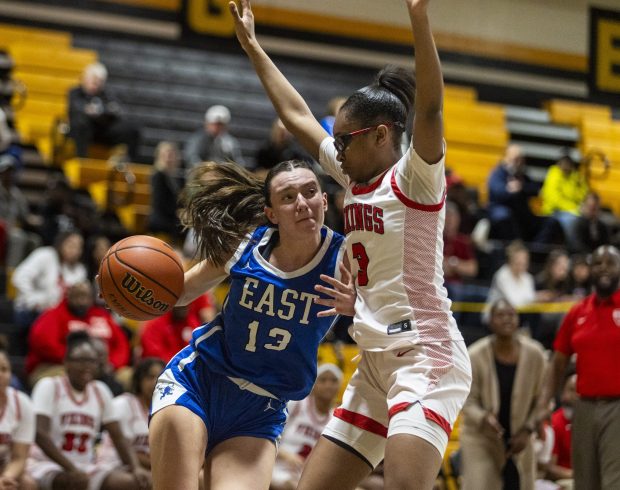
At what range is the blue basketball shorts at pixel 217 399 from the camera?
414cm

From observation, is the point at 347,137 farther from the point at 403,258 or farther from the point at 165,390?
the point at 165,390

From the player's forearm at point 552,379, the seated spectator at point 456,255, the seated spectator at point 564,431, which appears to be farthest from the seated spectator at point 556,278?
the player's forearm at point 552,379

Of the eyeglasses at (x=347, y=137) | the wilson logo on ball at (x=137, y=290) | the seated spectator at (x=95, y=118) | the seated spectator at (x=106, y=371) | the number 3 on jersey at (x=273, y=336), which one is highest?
the seated spectator at (x=95, y=118)

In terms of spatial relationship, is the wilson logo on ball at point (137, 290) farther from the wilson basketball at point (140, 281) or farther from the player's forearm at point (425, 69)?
the player's forearm at point (425, 69)

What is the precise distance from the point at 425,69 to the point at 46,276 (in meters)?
5.96

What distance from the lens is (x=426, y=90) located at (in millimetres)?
3479

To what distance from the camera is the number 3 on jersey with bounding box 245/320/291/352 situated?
13.5 ft

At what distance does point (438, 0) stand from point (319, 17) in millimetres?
1738

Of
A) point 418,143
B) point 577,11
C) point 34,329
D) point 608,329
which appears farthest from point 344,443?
point 577,11

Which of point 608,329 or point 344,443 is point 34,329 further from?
point 344,443

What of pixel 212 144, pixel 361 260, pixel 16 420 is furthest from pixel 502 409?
pixel 212 144

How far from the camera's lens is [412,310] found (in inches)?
146

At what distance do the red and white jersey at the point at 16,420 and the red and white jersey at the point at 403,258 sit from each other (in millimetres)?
3527

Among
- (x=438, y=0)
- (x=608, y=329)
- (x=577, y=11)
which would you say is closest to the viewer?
(x=608, y=329)
